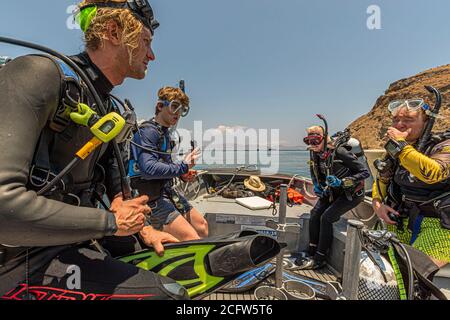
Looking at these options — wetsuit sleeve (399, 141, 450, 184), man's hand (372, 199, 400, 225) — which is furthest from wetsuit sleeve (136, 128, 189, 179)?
man's hand (372, 199, 400, 225)

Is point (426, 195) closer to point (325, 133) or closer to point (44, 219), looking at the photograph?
point (325, 133)

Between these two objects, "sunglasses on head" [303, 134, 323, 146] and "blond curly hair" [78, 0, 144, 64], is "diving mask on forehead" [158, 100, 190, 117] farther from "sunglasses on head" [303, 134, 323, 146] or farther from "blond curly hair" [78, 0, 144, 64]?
"sunglasses on head" [303, 134, 323, 146]

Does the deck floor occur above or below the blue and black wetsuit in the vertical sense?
below

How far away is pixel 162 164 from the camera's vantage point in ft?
8.40

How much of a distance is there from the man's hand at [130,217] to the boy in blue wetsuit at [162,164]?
1333 millimetres

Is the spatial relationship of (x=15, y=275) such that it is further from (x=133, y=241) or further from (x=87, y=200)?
(x=133, y=241)

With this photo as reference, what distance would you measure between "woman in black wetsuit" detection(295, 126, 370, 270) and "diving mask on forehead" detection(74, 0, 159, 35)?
324cm

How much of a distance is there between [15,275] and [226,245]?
915 millimetres

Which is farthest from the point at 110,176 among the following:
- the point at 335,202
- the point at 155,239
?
the point at 335,202

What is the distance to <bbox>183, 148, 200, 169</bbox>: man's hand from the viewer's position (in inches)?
114

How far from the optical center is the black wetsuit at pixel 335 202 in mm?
3559

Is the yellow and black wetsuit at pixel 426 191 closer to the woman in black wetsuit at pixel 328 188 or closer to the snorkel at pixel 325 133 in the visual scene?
the woman in black wetsuit at pixel 328 188

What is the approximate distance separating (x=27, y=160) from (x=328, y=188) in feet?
12.7
